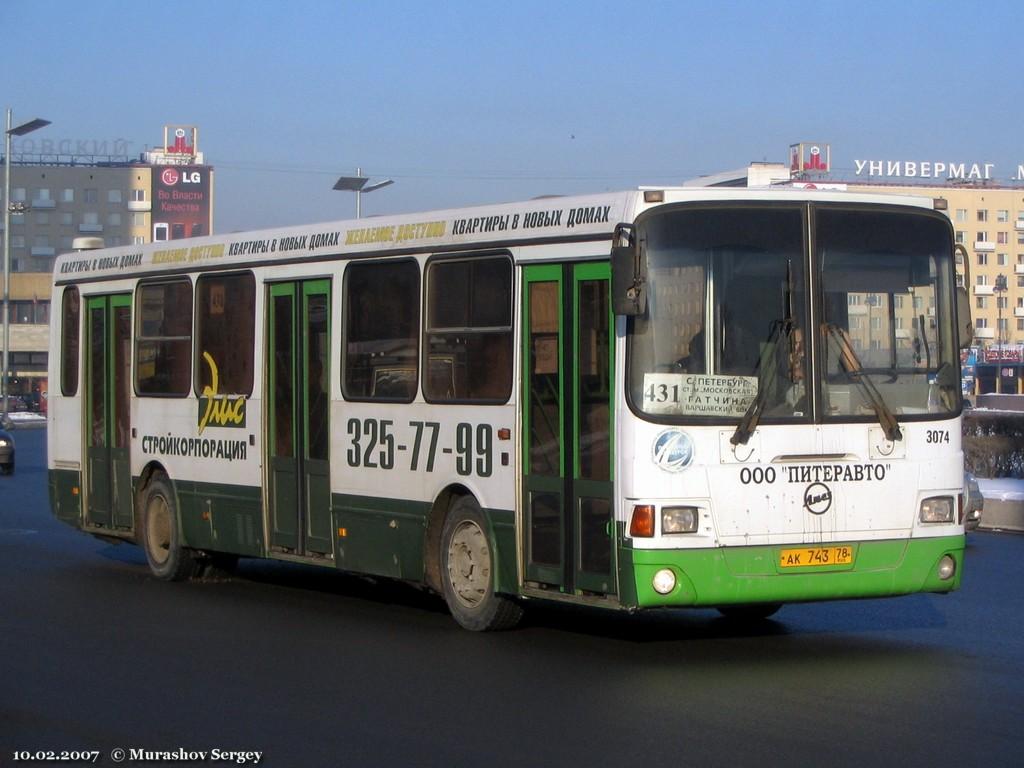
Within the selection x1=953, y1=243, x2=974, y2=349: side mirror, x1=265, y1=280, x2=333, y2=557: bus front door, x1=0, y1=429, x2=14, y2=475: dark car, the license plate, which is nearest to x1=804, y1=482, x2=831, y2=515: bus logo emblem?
the license plate

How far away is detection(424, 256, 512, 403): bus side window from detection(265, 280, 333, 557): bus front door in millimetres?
1458

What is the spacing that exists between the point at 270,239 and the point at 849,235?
531 cm

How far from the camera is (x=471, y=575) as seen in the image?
444 inches

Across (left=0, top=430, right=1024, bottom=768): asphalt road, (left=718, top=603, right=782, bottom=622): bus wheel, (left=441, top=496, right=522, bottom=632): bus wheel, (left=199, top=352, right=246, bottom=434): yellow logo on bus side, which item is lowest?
(left=0, top=430, right=1024, bottom=768): asphalt road

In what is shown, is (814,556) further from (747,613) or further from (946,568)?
(747,613)

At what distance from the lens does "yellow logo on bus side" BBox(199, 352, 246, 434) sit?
13.8 m

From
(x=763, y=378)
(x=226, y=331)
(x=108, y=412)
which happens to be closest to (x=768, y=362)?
(x=763, y=378)

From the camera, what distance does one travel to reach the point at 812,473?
390 inches

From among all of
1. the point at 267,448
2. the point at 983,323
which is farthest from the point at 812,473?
the point at 983,323

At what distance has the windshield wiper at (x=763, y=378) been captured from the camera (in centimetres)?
973

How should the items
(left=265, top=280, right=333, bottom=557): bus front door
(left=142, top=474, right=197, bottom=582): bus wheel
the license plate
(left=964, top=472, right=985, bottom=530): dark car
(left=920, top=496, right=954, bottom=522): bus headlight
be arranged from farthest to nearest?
(left=964, top=472, right=985, bottom=530): dark car → (left=142, top=474, right=197, bottom=582): bus wheel → (left=265, top=280, right=333, bottom=557): bus front door → (left=920, top=496, right=954, bottom=522): bus headlight → the license plate

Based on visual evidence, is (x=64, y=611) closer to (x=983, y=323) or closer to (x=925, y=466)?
(x=925, y=466)

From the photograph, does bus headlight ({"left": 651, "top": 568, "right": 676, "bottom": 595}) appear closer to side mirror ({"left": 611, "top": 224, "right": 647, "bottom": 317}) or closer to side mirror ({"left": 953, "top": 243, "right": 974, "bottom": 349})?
side mirror ({"left": 611, "top": 224, "right": 647, "bottom": 317})

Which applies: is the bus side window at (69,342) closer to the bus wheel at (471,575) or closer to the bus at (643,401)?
the bus at (643,401)
